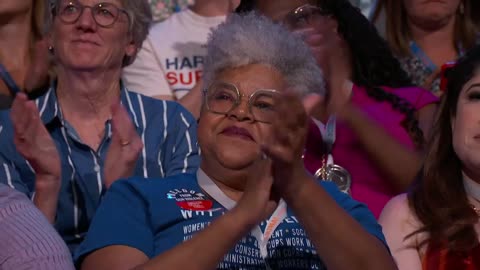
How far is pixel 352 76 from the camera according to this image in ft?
11.6

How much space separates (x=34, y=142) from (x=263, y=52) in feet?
2.46

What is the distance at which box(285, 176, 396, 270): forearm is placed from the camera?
2.20 meters

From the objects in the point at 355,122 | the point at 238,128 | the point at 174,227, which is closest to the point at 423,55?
the point at 355,122

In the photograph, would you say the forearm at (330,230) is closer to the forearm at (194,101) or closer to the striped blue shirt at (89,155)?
the striped blue shirt at (89,155)

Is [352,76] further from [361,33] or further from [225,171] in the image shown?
[225,171]

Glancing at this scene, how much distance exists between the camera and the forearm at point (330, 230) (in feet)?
7.23

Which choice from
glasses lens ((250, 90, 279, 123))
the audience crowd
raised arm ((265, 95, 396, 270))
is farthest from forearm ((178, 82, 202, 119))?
raised arm ((265, 95, 396, 270))

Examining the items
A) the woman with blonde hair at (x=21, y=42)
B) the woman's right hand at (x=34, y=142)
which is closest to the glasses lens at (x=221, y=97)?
the woman's right hand at (x=34, y=142)

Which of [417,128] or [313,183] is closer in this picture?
[313,183]

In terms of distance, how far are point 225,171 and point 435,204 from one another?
26.3 inches

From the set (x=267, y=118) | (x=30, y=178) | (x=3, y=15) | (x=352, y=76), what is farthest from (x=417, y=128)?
(x=3, y=15)

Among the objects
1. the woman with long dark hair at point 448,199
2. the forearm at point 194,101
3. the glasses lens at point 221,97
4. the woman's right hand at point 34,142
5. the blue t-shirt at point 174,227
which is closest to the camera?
the blue t-shirt at point 174,227

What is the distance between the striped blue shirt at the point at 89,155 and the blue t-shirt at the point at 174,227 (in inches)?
22.3

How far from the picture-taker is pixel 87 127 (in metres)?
3.35
